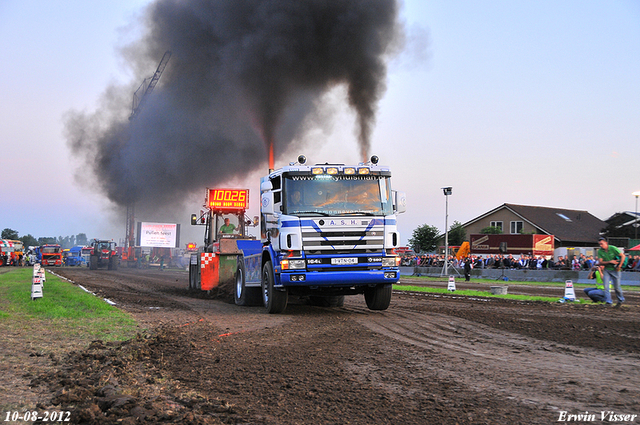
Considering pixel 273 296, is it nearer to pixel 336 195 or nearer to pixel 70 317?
pixel 336 195

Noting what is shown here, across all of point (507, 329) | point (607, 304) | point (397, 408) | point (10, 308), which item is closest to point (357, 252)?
point (507, 329)

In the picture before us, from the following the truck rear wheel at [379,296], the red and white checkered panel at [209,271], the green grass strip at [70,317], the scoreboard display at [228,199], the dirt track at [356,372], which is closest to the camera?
the dirt track at [356,372]

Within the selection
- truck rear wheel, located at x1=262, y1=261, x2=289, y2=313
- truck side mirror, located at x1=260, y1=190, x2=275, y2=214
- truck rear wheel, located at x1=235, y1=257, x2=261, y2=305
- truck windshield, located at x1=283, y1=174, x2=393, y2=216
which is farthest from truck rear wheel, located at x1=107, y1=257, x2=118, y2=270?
truck windshield, located at x1=283, y1=174, x2=393, y2=216

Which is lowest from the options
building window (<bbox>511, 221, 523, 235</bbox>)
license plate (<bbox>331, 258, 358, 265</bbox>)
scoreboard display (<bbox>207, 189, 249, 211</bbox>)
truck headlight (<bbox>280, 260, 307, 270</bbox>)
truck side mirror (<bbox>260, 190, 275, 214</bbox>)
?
truck headlight (<bbox>280, 260, 307, 270</bbox>)

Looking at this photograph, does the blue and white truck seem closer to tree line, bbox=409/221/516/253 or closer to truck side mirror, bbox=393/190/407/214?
truck side mirror, bbox=393/190/407/214

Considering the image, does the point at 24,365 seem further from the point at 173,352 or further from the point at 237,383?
the point at 237,383

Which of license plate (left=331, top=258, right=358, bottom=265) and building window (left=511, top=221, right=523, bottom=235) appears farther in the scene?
building window (left=511, top=221, right=523, bottom=235)

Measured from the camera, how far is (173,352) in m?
7.83

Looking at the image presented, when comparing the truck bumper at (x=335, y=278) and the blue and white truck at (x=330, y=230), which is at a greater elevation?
the blue and white truck at (x=330, y=230)

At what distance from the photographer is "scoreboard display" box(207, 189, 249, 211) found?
19.1m

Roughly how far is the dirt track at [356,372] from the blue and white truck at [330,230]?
0.90m

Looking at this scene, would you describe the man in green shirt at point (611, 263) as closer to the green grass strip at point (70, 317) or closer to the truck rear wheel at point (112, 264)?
the green grass strip at point (70, 317)

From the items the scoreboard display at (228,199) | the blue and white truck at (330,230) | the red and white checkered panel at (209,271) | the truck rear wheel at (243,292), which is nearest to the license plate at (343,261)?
the blue and white truck at (330,230)

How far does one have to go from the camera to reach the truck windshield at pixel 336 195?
11.7m
